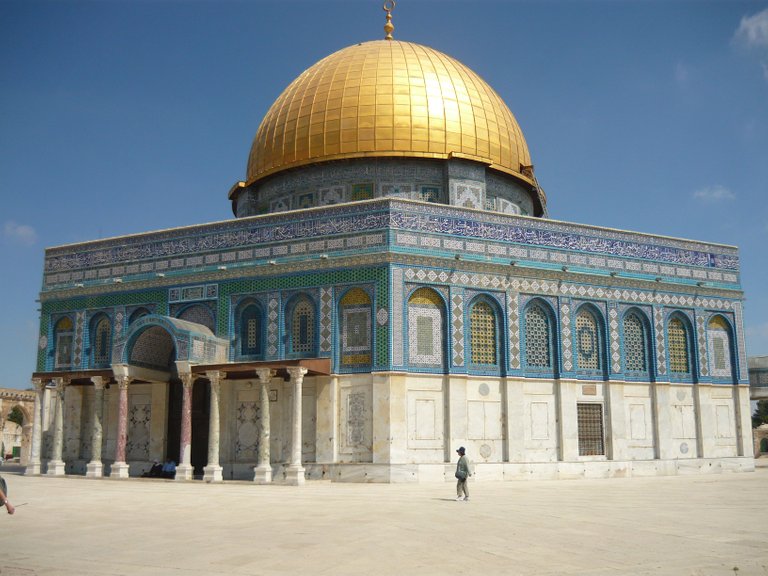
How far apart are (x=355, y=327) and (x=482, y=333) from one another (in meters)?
3.49

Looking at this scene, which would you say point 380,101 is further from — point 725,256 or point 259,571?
point 259,571

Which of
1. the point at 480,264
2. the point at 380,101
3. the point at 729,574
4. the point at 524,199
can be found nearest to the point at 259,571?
the point at 729,574

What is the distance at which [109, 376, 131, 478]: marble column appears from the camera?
73.8 ft

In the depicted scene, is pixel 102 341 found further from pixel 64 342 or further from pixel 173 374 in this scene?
pixel 173 374

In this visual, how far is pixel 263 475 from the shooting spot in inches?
811

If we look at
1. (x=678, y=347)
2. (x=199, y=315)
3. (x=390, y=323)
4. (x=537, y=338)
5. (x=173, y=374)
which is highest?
(x=199, y=315)

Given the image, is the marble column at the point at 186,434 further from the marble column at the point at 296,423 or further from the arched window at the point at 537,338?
the arched window at the point at 537,338

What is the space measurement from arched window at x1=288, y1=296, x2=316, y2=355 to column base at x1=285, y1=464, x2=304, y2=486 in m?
3.29

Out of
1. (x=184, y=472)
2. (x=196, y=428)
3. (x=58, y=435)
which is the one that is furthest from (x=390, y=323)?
(x=58, y=435)

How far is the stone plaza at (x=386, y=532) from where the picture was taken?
852cm

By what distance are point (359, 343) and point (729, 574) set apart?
46.3ft

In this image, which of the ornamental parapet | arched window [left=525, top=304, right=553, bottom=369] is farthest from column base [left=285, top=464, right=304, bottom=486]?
arched window [left=525, top=304, right=553, bottom=369]

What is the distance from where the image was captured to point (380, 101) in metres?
26.1

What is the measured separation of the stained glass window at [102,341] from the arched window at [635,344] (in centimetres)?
1544
